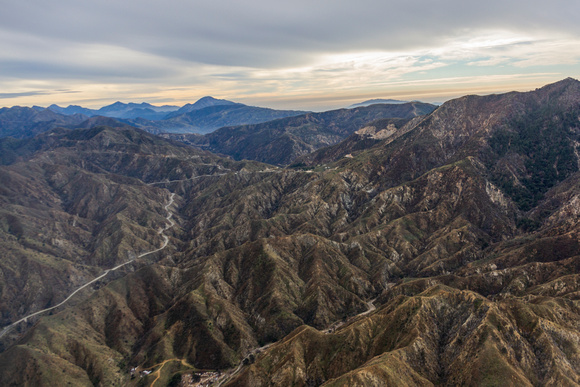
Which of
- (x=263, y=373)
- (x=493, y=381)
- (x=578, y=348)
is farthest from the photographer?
(x=263, y=373)

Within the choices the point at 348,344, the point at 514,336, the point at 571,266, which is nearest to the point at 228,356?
the point at 348,344

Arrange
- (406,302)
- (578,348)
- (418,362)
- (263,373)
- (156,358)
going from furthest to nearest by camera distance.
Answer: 1. (156,358)
2. (406,302)
3. (263,373)
4. (418,362)
5. (578,348)


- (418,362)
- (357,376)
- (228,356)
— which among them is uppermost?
(357,376)

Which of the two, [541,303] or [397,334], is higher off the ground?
[541,303]

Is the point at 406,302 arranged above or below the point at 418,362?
above

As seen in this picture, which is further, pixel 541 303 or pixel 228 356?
pixel 228 356

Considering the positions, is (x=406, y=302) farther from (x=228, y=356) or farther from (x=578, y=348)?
(x=228, y=356)

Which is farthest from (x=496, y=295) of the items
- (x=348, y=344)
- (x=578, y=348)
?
(x=348, y=344)

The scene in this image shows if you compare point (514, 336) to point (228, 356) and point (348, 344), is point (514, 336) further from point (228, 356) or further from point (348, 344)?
point (228, 356)

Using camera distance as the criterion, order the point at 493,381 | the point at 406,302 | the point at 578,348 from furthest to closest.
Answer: the point at 406,302 → the point at 578,348 → the point at 493,381
